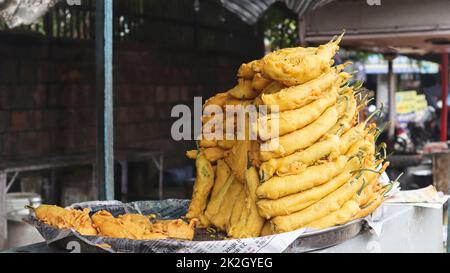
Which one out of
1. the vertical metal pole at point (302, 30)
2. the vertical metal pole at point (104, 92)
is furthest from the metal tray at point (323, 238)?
the vertical metal pole at point (302, 30)

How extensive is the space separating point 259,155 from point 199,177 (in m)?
0.46

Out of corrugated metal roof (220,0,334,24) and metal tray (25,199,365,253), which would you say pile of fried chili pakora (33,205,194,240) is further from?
corrugated metal roof (220,0,334,24)

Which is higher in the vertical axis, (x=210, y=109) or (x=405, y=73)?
(x=405, y=73)

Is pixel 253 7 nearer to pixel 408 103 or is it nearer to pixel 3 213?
pixel 3 213

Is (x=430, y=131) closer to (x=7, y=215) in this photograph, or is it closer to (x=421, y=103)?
(x=421, y=103)

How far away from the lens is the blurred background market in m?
5.17

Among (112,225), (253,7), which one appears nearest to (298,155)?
(112,225)

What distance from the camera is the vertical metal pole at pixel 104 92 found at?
11.6ft

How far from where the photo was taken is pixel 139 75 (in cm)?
773

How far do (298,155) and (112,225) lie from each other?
0.72 meters

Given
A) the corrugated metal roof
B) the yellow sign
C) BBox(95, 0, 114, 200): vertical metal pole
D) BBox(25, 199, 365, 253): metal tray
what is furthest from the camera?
the yellow sign

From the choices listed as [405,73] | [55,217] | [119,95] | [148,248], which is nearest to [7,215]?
[119,95]

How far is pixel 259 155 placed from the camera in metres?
2.29

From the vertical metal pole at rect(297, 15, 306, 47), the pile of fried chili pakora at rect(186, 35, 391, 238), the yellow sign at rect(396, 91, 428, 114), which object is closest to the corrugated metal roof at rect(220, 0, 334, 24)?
the vertical metal pole at rect(297, 15, 306, 47)
